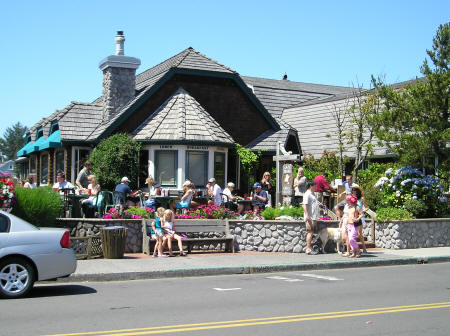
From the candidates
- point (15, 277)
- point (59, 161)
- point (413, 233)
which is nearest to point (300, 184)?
point (413, 233)

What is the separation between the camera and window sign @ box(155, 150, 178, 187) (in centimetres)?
2259

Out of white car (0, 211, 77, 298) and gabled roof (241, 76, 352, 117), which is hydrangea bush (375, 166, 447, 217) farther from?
gabled roof (241, 76, 352, 117)

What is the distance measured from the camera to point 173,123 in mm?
23094

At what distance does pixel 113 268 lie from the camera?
42.1 feet

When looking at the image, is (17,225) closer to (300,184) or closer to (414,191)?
(300,184)

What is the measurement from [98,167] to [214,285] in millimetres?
11614

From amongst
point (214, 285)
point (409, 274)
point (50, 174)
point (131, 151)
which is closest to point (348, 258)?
point (409, 274)

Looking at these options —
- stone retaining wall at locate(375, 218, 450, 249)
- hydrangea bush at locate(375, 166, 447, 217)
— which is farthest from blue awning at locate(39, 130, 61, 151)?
stone retaining wall at locate(375, 218, 450, 249)

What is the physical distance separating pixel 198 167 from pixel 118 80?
531cm

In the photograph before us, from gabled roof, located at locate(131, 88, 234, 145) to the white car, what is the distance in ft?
40.2

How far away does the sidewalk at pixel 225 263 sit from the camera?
1243 centimetres

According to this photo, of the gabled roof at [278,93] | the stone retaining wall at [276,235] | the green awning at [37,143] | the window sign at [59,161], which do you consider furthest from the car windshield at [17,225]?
the gabled roof at [278,93]

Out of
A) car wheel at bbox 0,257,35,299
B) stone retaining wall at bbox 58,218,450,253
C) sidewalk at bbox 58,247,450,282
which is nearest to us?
car wheel at bbox 0,257,35,299

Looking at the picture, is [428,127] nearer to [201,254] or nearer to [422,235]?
[422,235]
